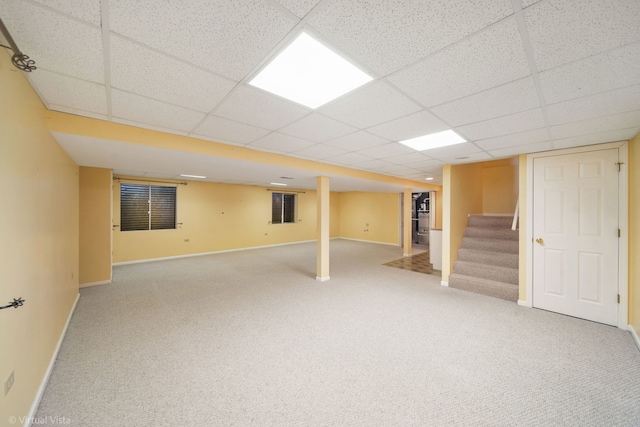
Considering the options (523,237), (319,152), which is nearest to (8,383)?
(319,152)

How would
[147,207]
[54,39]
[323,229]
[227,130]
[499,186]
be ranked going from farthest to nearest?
[147,207]
[499,186]
[323,229]
[227,130]
[54,39]

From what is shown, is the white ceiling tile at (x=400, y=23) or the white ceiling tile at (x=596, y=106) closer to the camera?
the white ceiling tile at (x=400, y=23)

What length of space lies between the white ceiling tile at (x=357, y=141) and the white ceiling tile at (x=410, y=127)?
12 centimetres

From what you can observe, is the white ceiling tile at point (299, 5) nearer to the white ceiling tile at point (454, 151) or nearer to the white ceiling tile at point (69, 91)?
the white ceiling tile at point (69, 91)

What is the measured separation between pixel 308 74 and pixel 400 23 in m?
0.63

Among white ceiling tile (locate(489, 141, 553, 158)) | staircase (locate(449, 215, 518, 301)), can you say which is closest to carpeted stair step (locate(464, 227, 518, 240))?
staircase (locate(449, 215, 518, 301))

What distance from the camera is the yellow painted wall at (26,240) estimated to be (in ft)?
4.41

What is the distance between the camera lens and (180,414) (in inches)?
63.9

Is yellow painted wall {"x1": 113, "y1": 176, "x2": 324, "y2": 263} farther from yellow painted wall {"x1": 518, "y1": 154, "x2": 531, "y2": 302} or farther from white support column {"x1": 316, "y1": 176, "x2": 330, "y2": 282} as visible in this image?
yellow painted wall {"x1": 518, "y1": 154, "x2": 531, "y2": 302}

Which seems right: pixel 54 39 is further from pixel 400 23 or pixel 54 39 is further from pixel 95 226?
pixel 95 226

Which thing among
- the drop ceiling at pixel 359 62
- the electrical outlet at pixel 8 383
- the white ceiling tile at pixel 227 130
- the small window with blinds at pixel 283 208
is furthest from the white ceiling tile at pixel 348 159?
the small window with blinds at pixel 283 208

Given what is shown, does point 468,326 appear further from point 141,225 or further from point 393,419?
point 141,225

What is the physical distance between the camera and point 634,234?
2750mm

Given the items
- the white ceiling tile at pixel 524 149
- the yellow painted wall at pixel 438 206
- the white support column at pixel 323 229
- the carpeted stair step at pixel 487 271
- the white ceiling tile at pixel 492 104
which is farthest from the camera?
the yellow painted wall at pixel 438 206
